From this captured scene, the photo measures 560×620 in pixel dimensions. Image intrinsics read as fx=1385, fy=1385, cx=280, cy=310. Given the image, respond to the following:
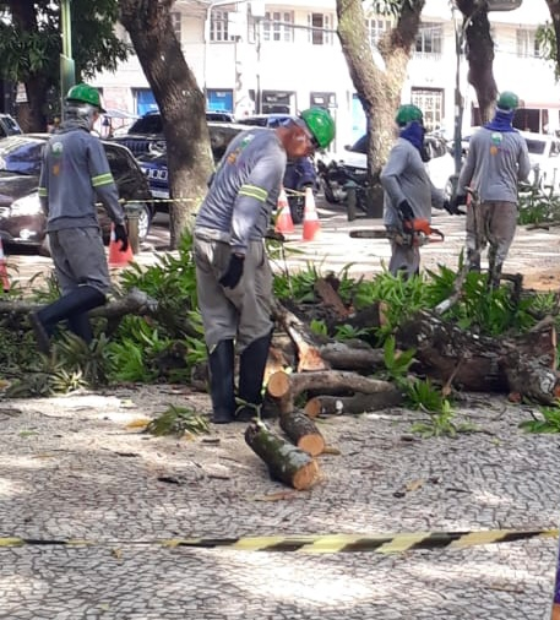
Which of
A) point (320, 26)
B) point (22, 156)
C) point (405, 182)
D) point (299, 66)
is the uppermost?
point (320, 26)

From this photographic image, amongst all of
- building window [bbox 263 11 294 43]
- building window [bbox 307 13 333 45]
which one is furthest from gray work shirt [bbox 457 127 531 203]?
building window [bbox 307 13 333 45]

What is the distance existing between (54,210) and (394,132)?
53.8 feet

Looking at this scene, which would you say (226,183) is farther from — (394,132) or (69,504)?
(394,132)

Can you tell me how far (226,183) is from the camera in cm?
743

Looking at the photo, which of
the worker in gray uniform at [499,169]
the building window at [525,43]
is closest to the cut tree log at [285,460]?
the worker in gray uniform at [499,169]

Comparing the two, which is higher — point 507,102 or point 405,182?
point 507,102

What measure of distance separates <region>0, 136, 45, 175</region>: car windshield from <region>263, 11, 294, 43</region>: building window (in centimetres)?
3964

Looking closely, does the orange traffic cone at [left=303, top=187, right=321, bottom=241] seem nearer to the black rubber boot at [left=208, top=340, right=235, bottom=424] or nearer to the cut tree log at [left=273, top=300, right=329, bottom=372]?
the cut tree log at [left=273, top=300, right=329, bottom=372]

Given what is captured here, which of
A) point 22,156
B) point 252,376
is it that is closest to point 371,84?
point 22,156

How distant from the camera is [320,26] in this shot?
60250mm

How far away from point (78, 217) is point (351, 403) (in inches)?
89.9

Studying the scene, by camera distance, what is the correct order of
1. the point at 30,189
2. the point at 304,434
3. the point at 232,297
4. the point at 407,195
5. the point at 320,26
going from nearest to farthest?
the point at 304,434
the point at 232,297
the point at 407,195
the point at 30,189
the point at 320,26

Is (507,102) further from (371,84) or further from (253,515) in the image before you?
(371,84)

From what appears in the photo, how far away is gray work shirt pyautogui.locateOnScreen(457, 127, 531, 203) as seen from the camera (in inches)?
460
